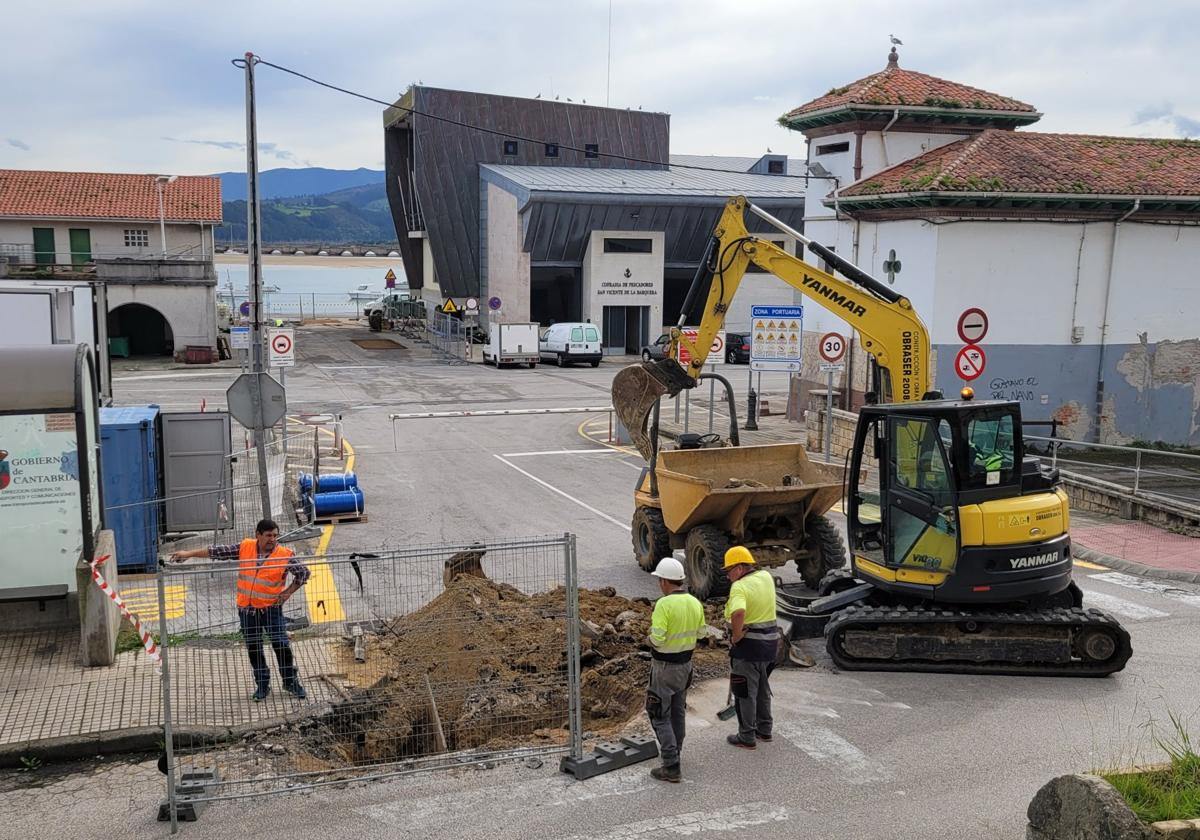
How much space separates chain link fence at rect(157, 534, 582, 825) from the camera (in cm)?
818

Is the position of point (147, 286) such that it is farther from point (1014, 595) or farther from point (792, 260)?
point (1014, 595)

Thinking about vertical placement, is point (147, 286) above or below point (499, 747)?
above

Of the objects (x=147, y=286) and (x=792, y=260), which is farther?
(x=147, y=286)

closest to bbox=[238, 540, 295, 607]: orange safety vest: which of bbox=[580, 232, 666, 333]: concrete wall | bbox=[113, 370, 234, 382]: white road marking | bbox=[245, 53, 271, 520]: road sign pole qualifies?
bbox=[245, 53, 271, 520]: road sign pole

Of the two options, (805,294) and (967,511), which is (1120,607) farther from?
(805,294)

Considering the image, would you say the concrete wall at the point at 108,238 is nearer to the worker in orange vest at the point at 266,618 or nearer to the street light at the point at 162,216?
the street light at the point at 162,216

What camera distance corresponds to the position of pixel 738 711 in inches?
341

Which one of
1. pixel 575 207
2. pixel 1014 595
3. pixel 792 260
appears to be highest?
pixel 575 207

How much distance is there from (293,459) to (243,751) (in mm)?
15486

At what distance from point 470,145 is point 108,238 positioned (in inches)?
710

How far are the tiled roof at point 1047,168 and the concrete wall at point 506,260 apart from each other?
26576mm

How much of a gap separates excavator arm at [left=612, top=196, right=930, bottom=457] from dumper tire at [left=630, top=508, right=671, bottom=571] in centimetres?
85

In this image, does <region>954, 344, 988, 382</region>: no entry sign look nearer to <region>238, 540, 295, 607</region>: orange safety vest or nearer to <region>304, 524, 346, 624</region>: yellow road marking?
<region>304, 524, 346, 624</region>: yellow road marking

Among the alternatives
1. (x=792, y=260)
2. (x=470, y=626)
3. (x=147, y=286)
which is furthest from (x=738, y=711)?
(x=147, y=286)
